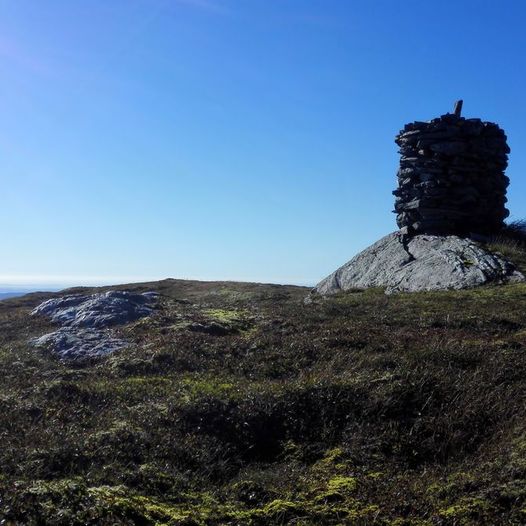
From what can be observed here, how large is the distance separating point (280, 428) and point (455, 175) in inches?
771

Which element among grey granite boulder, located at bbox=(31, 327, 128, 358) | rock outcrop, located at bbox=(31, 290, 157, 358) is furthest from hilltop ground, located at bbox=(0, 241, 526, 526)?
rock outcrop, located at bbox=(31, 290, 157, 358)

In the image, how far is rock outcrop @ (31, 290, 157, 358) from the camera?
15.1m

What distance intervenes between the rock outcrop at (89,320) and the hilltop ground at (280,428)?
69 cm

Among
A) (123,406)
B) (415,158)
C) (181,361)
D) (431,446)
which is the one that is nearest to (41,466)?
(123,406)

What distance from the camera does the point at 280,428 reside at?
912 cm

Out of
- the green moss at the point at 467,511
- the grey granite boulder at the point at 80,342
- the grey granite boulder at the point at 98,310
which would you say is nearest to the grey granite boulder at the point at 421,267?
the grey granite boulder at the point at 98,310

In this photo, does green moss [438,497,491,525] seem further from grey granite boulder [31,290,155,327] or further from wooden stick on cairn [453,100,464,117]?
wooden stick on cairn [453,100,464,117]

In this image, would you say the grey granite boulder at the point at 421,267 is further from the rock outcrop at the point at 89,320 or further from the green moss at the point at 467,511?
the green moss at the point at 467,511

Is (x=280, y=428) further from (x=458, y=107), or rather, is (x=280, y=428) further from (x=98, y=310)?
(x=458, y=107)

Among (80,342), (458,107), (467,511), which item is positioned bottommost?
(467,511)

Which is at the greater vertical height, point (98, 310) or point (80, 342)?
point (98, 310)

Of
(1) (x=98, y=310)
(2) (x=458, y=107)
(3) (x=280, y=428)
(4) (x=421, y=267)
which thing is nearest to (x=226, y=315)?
(1) (x=98, y=310)

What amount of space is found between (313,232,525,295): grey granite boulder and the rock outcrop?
9075mm

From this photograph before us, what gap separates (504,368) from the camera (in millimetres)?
10453
